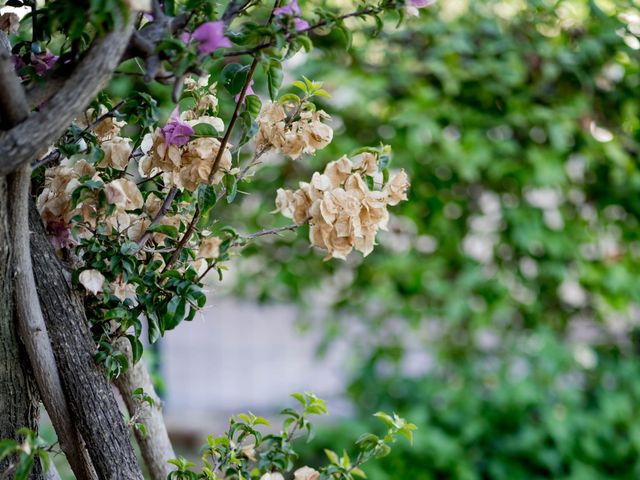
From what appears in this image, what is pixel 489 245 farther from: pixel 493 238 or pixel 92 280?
pixel 92 280

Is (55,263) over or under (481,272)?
over

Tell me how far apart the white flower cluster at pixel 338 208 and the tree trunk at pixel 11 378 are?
0.82ft

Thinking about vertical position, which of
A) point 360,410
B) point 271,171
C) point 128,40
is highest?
point 128,40

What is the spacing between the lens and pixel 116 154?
2.59 ft

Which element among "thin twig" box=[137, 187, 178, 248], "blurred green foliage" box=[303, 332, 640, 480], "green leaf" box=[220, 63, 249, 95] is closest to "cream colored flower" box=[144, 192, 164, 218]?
"thin twig" box=[137, 187, 178, 248]

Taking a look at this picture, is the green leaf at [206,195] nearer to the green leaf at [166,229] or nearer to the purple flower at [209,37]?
the green leaf at [166,229]

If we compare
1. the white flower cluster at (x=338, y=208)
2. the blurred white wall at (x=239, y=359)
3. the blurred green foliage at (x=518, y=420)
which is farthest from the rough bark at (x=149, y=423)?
the blurred white wall at (x=239, y=359)

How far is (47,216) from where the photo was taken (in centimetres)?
78

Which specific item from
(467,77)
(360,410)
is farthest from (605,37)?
(360,410)

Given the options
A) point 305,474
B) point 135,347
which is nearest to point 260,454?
point 305,474

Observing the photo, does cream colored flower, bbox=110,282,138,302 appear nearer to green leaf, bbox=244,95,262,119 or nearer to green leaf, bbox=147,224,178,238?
green leaf, bbox=147,224,178,238

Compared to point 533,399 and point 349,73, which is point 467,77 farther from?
point 533,399

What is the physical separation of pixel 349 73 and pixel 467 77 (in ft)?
1.07

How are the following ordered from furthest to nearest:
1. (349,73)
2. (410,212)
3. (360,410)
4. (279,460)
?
1. (360,410)
2. (410,212)
3. (349,73)
4. (279,460)
